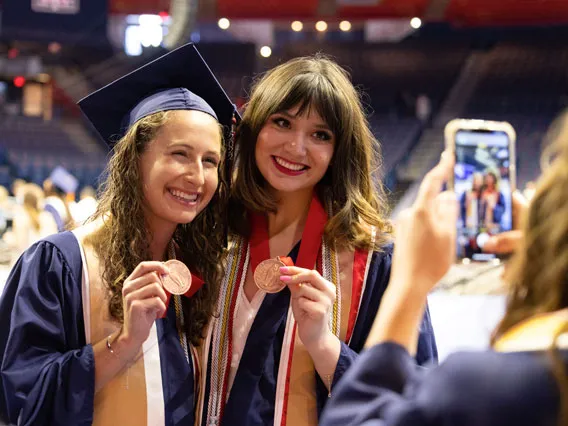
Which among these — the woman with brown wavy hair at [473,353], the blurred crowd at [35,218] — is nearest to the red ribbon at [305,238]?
the woman with brown wavy hair at [473,353]

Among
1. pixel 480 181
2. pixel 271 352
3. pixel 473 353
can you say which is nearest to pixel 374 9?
pixel 480 181

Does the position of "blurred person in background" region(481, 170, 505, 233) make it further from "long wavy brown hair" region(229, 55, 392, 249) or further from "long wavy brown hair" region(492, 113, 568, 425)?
"long wavy brown hair" region(492, 113, 568, 425)

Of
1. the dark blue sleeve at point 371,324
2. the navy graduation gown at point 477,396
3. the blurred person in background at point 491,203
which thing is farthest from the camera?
the blurred person in background at point 491,203

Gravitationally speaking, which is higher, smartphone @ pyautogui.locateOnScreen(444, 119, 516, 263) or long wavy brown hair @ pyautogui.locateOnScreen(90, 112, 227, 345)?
smartphone @ pyautogui.locateOnScreen(444, 119, 516, 263)

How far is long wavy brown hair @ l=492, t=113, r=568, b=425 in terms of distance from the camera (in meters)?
0.90

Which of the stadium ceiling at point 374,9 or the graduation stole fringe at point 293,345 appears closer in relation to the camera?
the graduation stole fringe at point 293,345

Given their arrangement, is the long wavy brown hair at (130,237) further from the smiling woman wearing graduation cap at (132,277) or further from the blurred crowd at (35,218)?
the blurred crowd at (35,218)

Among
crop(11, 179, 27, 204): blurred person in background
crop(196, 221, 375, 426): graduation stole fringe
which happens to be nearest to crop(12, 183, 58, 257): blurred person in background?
crop(11, 179, 27, 204): blurred person in background

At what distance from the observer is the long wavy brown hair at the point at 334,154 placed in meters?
2.26

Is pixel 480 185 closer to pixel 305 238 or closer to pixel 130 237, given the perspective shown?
pixel 305 238

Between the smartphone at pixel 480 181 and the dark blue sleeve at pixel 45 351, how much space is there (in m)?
2.33

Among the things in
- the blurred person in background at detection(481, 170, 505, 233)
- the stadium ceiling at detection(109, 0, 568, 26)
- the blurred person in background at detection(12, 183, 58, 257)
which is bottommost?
the blurred person in background at detection(481, 170, 505, 233)

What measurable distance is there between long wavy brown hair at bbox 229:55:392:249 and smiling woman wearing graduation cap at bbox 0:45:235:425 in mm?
84

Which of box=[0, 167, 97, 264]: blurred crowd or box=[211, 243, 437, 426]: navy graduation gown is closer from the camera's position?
box=[211, 243, 437, 426]: navy graduation gown
